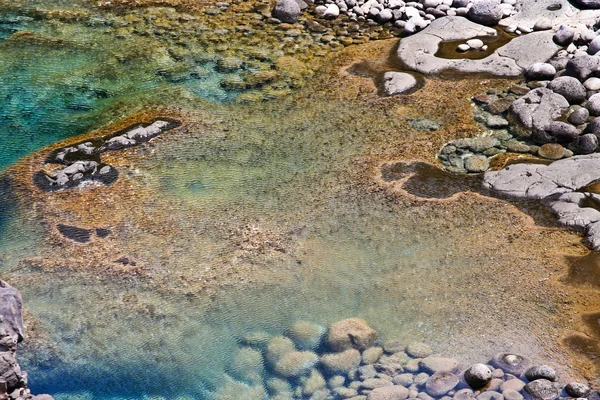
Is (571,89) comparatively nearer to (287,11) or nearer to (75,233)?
(287,11)

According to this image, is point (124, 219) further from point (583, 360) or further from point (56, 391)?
point (583, 360)

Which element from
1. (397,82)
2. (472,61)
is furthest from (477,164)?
(472,61)

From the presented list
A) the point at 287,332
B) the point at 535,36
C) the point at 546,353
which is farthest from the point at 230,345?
the point at 535,36

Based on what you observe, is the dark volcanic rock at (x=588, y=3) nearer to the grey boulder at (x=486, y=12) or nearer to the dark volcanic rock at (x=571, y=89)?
the grey boulder at (x=486, y=12)

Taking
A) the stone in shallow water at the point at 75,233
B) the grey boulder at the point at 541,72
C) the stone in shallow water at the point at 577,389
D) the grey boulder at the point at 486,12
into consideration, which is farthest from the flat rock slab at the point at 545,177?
the stone in shallow water at the point at 75,233

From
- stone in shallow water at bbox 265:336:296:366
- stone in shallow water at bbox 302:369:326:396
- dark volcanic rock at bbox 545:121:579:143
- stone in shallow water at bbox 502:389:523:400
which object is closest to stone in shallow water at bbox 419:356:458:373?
stone in shallow water at bbox 502:389:523:400

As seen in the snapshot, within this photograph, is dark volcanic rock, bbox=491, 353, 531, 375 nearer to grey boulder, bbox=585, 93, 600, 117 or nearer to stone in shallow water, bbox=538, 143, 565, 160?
stone in shallow water, bbox=538, 143, 565, 160
